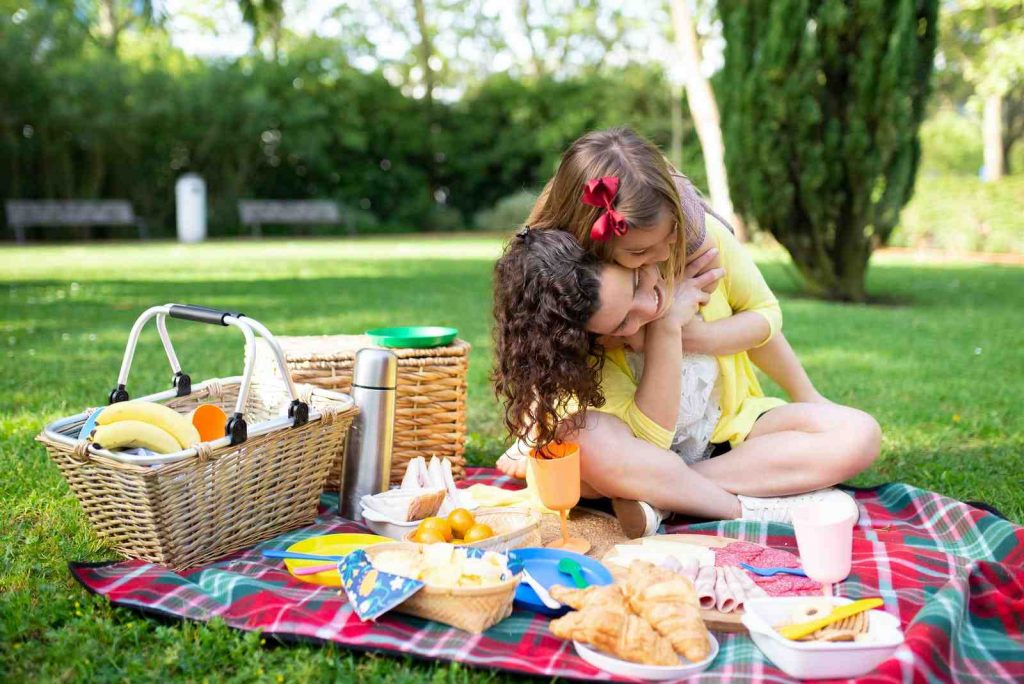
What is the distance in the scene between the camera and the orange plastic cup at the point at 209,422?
2.59 metres

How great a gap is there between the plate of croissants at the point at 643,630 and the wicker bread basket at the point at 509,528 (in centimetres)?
48

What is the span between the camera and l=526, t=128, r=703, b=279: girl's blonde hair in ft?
7.75

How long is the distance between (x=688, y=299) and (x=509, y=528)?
81 cm

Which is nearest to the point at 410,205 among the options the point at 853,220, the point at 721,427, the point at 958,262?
the point at 958,262

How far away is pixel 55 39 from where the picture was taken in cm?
1752

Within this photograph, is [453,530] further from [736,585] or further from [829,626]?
[829,626]

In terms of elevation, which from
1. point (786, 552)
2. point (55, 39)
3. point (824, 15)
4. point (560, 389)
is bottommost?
point (786, 552)

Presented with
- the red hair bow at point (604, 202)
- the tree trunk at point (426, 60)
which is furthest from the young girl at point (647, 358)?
the tree trunk at point (426, 60)

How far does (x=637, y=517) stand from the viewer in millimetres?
2643

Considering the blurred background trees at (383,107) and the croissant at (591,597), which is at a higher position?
the blurred background trees at (383,107)

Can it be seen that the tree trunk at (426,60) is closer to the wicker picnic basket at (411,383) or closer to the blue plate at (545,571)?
the wicker picnic basket at (411,383)

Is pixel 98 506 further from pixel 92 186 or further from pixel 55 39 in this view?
pixel 55 39

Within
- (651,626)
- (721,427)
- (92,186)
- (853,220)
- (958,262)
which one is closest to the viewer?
(651,626)

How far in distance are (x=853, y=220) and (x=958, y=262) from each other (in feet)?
22.5
